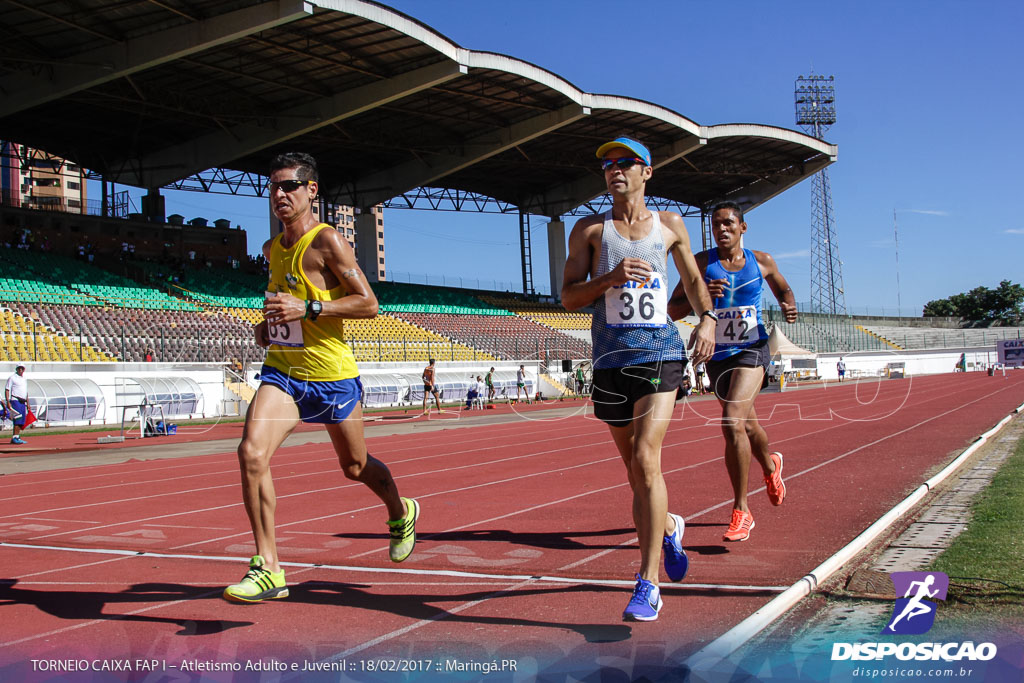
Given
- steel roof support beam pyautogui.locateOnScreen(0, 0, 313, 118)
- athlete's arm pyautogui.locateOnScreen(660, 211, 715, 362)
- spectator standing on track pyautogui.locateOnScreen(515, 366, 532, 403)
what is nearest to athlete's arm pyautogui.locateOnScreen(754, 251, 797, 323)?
athlete's arm pyautogui.locateOnScreen(660, 211, 715, 362)

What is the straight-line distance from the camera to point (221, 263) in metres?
47.7

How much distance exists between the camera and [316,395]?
14.4 feet

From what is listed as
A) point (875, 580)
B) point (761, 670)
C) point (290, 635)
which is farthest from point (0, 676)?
point (875, 580)

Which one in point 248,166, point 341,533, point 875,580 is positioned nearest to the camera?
point 875,580

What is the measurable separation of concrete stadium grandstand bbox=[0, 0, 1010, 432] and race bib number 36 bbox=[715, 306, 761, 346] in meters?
18.2

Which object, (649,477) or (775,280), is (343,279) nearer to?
(649,477)

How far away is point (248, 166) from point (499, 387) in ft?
61.9

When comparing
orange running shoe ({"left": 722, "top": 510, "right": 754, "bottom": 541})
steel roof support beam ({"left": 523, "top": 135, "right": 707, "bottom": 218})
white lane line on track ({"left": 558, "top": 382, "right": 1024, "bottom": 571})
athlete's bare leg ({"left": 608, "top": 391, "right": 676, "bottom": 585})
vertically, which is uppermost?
steel roof support beam ({"left": 523, "top": 135, "right": 707, "bottom": 218})

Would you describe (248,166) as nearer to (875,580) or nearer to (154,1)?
(154,1)

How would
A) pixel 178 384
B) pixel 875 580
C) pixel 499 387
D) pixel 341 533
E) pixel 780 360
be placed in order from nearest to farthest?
pixel 875 580, pixel 341 533, pixel 178 384, pixel 499 387, pixel 780 360

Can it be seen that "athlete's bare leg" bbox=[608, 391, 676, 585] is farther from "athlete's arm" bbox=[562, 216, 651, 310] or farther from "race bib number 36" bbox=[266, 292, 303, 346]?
"race bib number 36" bbox=[266, 292, 303, 346]

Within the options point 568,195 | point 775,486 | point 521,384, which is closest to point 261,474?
point 775,486

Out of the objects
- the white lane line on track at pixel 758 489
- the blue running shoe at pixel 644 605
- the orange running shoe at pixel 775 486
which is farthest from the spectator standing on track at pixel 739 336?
the blue running shoe at pixel 644 605

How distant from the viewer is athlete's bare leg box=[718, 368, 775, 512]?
5.64 m
